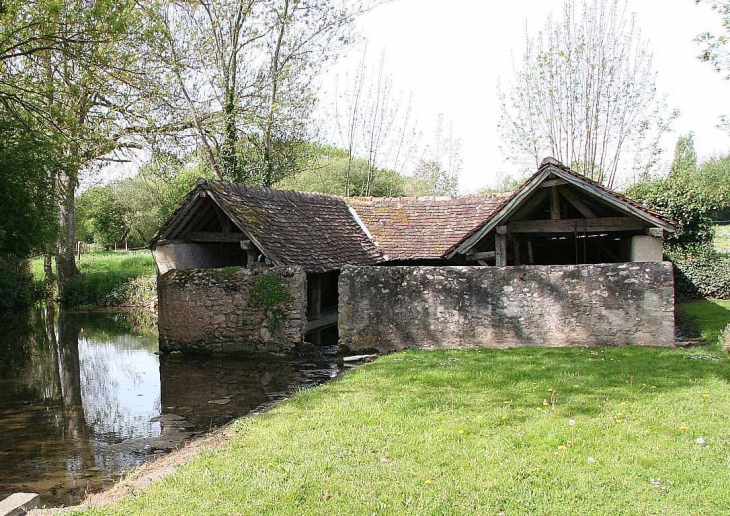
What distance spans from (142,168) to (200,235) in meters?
8.05

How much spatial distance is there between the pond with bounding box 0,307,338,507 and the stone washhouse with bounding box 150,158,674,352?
1.13 m

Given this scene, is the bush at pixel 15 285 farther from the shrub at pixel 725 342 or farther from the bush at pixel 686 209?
the shrub at pixel 725 342

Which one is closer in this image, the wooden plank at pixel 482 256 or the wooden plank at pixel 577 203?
the wooden plank at pixel 577 203

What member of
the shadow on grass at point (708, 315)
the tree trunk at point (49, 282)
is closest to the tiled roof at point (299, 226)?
the shadow on grass at point (708, 315)

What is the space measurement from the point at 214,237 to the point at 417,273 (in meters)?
5.25

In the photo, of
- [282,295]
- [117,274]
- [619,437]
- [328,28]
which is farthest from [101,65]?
[117,274]

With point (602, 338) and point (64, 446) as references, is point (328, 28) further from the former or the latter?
point (64, 446)

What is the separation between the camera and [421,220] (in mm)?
16547

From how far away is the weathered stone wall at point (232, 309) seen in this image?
1232 centimetres

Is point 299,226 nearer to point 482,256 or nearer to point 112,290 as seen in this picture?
point 482,256

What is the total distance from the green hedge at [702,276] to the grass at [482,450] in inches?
406

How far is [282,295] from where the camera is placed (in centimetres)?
1229

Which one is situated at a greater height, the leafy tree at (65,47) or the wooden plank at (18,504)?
Answer: the leafy tree at (65,47)

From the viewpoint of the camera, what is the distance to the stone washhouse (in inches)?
398
